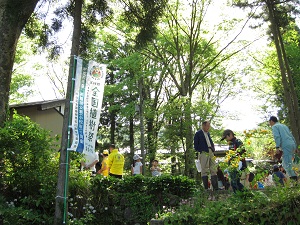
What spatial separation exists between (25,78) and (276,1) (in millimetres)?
15067

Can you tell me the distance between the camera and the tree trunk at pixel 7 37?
7.48 meters

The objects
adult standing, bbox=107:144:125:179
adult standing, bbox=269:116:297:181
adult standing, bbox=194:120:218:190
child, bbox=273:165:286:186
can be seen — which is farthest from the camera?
adult standing, bbox=107:144:125:179

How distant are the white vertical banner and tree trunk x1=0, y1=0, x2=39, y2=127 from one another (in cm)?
201

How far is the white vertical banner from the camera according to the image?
20.2ft

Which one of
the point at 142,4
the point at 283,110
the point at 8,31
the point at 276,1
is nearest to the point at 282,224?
the point at 142,4

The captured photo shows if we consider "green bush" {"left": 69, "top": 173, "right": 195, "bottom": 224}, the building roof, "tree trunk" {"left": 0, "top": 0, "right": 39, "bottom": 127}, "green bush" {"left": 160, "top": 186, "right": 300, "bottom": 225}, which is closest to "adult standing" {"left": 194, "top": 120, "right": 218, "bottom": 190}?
"green bush" {"left": 69, "top": 173, "right": 195, "bottom": 224}

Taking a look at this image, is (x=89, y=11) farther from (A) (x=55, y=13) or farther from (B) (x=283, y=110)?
(B) (x=283, y=110)

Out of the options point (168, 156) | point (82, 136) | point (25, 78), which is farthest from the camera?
point (25, 78)

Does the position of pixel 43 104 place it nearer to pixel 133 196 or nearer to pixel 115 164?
pixel 115 164

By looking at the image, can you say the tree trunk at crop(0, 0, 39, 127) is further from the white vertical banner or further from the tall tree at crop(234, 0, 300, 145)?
the tall tree at crop(234, 0, 300, 145)

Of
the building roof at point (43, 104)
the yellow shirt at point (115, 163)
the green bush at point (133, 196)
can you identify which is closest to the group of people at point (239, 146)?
the green bush at point (133, 196)

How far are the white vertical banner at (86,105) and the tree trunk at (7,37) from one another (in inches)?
79.1

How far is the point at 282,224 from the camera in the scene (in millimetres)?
4164

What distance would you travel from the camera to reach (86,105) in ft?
21.0
